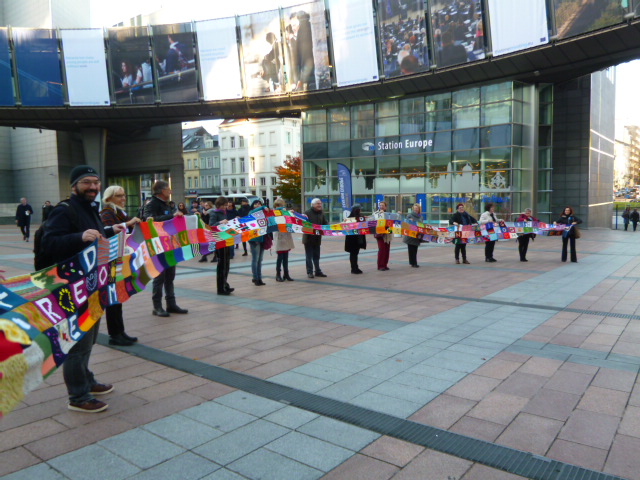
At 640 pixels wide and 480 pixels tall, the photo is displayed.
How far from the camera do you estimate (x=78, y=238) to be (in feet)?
13.1

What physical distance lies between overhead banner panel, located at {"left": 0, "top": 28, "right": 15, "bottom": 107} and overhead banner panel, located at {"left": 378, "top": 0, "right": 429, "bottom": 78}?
85.3ft

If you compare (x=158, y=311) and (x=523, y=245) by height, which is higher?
(x=158, y=311)

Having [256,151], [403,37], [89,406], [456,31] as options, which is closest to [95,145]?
[403,37]

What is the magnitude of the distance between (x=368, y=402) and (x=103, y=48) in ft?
124

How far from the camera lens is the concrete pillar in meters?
41.1

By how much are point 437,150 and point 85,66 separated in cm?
2527

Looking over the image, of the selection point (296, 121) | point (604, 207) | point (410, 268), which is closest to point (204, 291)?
point (410, 268)

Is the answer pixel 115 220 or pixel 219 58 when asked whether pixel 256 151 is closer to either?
pixel 219 58

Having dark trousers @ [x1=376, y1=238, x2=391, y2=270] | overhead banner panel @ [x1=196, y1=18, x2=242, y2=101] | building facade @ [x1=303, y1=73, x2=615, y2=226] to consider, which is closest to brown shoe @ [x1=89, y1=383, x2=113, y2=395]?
dark trousers @ [x1=376, y1=238, x2=391, y2=270]

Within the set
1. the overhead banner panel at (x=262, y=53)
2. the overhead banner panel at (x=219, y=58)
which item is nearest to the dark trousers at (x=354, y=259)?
the overhead banner panel at (x=262, y=53)

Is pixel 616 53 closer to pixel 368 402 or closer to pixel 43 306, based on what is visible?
pixel 368 402

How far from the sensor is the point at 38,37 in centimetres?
3459

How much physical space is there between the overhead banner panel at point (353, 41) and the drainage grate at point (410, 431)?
27.2 metres

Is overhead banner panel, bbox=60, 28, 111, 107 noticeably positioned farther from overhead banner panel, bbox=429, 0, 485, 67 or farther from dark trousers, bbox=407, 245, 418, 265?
dark trousers, bbox=407, 245, 418, 265
